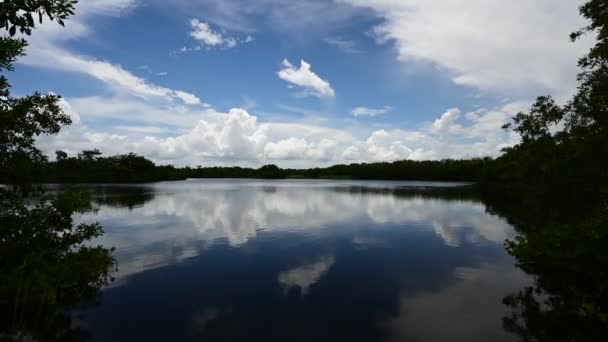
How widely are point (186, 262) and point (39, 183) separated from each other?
899cm

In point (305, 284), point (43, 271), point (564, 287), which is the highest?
point (43, 271)

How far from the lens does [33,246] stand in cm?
1419

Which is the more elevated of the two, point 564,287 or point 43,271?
point 43,271

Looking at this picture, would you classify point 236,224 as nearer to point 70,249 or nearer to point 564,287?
point 70,249

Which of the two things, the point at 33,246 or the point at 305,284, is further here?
the point at 305,284

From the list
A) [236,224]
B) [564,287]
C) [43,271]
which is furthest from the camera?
[236,224]

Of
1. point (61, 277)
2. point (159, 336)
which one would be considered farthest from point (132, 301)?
point (159, 336)

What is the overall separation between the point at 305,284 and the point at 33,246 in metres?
11.9

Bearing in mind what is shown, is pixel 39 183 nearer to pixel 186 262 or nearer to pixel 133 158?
pixel 186 262

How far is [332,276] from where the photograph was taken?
1781 cm

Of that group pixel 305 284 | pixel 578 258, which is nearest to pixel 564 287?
pixel 578 258

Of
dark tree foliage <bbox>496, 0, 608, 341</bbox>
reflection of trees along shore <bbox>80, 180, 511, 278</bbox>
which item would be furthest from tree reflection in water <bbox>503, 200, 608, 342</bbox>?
reflection of trees along shore <bbox>80, 180, 511, 278</bbox>

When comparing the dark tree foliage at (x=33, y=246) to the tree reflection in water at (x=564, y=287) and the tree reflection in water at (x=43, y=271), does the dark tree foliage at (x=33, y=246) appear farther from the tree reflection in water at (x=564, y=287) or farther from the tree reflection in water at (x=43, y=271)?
the tree reflection in water at (x=564, y=287)

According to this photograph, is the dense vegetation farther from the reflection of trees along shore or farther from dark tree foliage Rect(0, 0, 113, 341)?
the reflection of trees along shore
